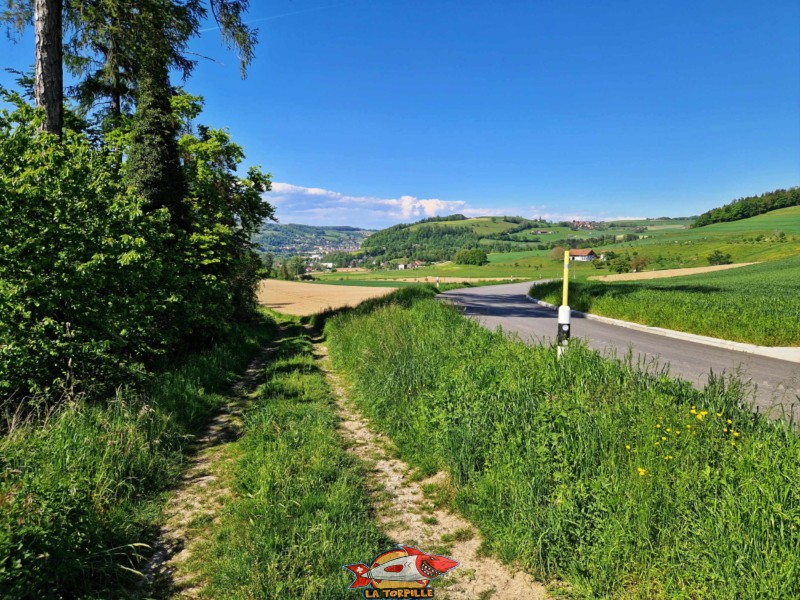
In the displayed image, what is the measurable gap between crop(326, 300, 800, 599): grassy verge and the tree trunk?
927 cm

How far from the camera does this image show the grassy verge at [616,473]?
2549 mm

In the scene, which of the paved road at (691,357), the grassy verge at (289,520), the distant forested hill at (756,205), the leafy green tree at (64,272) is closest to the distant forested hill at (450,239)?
the distant forested hill at (756,205)

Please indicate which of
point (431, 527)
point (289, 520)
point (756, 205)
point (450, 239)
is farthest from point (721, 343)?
point (450, 239)

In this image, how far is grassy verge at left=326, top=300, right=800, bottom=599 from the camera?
2.55 m

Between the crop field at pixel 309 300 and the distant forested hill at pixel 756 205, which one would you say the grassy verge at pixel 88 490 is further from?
the distant forested hill at pixel 756 205

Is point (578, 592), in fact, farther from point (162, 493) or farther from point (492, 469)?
point (162, 493)

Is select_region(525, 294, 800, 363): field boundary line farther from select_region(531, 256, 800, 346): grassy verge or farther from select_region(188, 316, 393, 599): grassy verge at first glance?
select_region(188, 316, 393, 599): grassy verge

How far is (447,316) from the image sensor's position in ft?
32.5

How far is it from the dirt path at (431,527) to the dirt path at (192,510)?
1.75 metres

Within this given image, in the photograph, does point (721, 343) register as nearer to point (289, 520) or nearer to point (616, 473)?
point (616, 473)

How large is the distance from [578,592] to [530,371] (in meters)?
2.62

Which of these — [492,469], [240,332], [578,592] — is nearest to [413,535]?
[492,469]

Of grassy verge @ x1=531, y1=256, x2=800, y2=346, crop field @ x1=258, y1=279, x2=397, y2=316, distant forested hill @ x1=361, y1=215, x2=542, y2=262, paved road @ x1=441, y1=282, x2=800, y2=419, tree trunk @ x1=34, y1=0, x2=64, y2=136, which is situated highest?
distant forested hill @ x1=361, y1=215, x2=542, y2=262

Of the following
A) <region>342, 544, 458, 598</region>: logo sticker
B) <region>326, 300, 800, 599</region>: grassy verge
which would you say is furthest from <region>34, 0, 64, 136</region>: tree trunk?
<region>342, 544, 458, 598</region>: logo sticker
